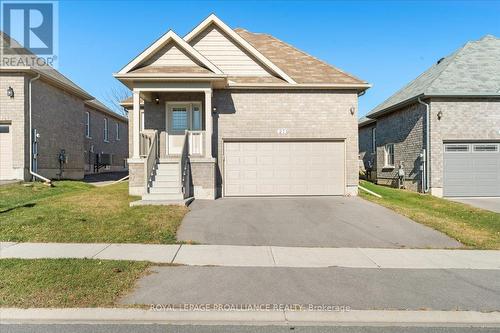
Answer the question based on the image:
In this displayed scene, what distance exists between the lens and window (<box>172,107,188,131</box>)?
14.7 meters

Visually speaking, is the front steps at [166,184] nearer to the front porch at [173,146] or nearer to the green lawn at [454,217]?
the front porch at [173,146]

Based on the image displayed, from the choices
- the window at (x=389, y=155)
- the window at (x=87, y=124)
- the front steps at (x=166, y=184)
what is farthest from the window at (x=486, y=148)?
the window at (x=87, y=124)

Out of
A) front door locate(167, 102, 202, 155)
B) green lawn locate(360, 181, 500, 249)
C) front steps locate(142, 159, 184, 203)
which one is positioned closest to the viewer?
green lawn locate(360, 181, 500, 249)

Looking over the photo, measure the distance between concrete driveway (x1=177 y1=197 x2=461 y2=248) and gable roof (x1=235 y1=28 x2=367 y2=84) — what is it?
18.1ft

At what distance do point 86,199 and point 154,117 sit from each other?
435 cm

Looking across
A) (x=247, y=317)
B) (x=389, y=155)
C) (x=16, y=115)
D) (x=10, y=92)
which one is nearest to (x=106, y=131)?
(x=16, y=115)

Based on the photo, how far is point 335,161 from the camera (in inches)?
576

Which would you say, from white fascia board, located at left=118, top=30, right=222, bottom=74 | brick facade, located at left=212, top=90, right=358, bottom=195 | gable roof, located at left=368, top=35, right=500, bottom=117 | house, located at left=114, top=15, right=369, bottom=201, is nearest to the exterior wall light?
house, located at left=114, top=15, right=369, bottom=201

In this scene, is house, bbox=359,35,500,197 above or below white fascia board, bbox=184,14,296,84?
below

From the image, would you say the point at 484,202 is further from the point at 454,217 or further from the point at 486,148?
the point at 454,217

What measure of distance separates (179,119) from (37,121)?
7872mm

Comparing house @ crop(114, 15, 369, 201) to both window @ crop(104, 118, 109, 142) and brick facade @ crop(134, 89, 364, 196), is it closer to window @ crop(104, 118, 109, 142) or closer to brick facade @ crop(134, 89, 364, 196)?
→ brick facade @ crop(134, 89, 364, 196)

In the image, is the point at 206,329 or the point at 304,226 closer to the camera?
the point at 206,329

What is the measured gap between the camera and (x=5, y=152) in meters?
16.1
